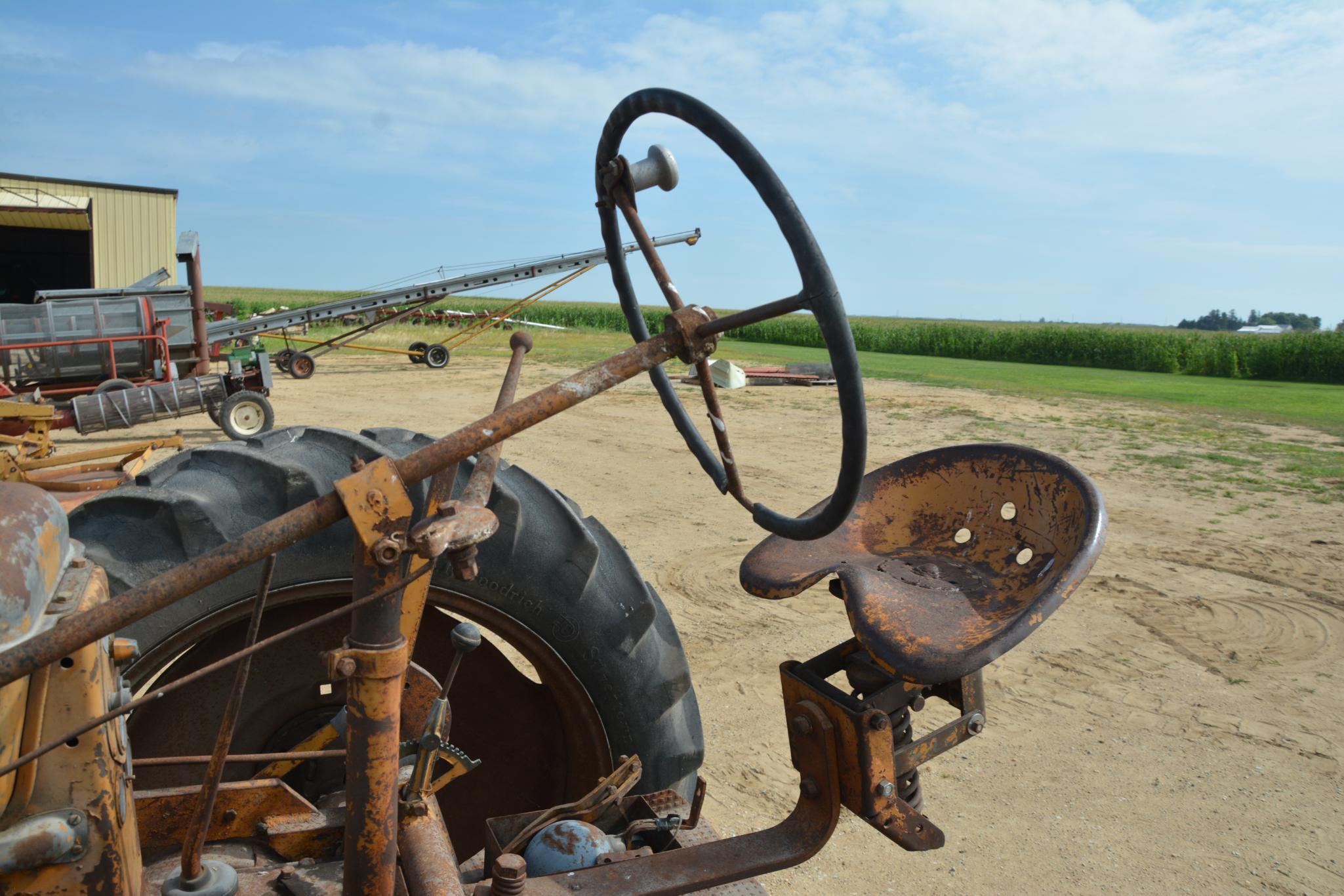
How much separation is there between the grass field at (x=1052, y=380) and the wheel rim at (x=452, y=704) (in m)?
11.7

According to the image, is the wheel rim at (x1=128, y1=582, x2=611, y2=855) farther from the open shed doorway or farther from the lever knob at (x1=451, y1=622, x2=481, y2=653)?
the open shed doorway

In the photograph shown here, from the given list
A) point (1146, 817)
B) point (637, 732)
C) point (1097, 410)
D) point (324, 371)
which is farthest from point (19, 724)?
point (324, 371)

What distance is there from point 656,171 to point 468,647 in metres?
0.80

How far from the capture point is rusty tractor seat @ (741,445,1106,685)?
1553 mm

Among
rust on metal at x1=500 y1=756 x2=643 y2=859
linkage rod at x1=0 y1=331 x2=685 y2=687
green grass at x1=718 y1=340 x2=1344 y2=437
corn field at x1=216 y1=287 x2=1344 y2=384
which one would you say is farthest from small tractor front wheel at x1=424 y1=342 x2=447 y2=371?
linkage rod at x1=0 y1=331 x2=685 y2=687

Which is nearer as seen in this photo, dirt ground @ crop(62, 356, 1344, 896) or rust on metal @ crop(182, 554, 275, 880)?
rust on metal @ crop(182, 554, 275, 880)

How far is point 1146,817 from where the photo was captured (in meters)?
2.79

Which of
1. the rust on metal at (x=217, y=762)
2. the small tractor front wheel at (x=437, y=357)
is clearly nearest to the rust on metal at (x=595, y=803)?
the rust on metal at (x=217, y=762)

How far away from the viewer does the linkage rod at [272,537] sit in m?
0.98

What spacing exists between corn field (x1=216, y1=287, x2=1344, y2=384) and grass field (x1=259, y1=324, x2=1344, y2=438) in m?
1.59

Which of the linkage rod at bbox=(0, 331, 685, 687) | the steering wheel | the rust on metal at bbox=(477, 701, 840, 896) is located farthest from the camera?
the rust on metal at bbox=(477, 701, 840, 896)

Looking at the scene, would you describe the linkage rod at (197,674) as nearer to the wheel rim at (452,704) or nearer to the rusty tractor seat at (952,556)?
the wheel rim at (452,704)

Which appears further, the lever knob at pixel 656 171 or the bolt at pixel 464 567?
the lever knob at pixel 656 171

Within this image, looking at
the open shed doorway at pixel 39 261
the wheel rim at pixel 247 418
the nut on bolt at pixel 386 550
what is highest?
the open shed doorway at pixel 39 261
